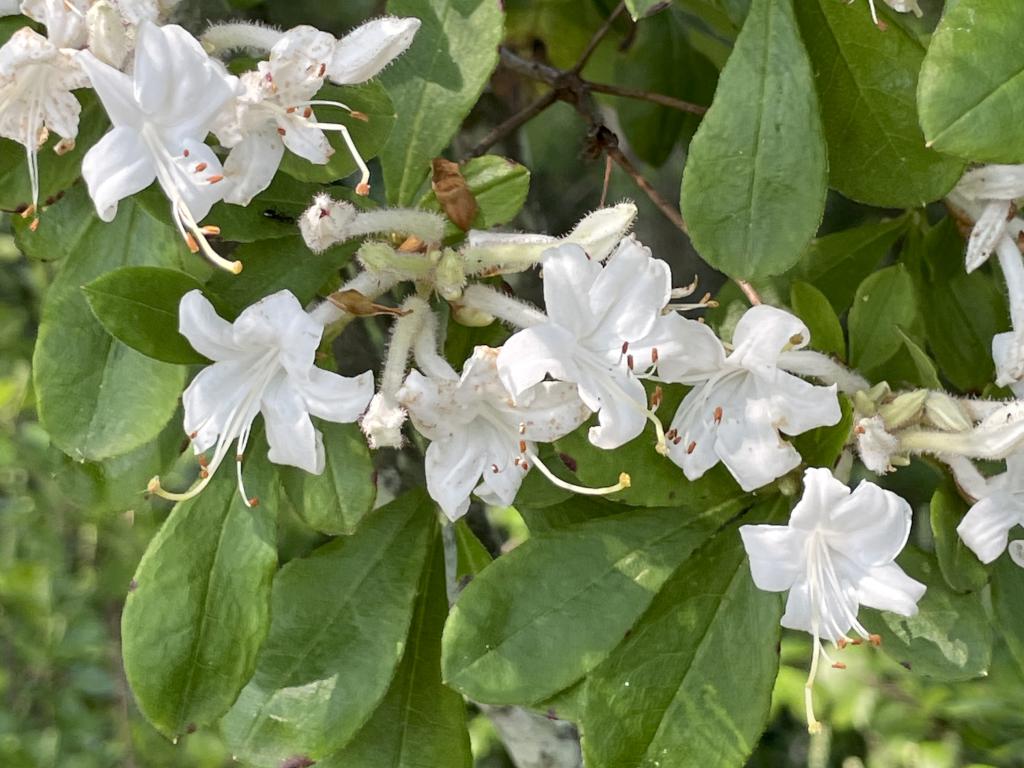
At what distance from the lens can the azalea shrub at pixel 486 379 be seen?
2.81 ft

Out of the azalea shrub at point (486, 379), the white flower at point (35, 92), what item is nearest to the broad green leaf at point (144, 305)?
the azalea shrub at point (486, 379)

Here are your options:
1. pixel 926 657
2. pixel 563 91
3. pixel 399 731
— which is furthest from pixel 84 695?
pixel 926 657

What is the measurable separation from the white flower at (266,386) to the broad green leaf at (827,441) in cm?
40

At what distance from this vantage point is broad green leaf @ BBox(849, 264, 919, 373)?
1068mm

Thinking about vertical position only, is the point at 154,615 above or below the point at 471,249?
below

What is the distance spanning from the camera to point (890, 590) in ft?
3.10

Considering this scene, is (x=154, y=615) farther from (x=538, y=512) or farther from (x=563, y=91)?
(x=563, y=91)

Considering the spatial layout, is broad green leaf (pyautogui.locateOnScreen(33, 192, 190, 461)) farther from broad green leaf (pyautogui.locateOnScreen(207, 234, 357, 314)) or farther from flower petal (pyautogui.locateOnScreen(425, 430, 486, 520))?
flower petal (pyautogui.locateOnScreen(425, 430, 486, 520))

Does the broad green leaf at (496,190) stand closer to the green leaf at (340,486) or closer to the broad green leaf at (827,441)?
the green leaf at (340,486)

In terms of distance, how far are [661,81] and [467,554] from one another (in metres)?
0.83

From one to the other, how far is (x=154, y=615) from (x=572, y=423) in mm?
400

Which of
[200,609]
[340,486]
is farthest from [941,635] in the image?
[200,609]

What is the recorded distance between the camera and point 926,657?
3.28 ft

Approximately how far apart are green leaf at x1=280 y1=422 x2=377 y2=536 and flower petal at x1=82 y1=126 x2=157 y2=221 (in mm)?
261
